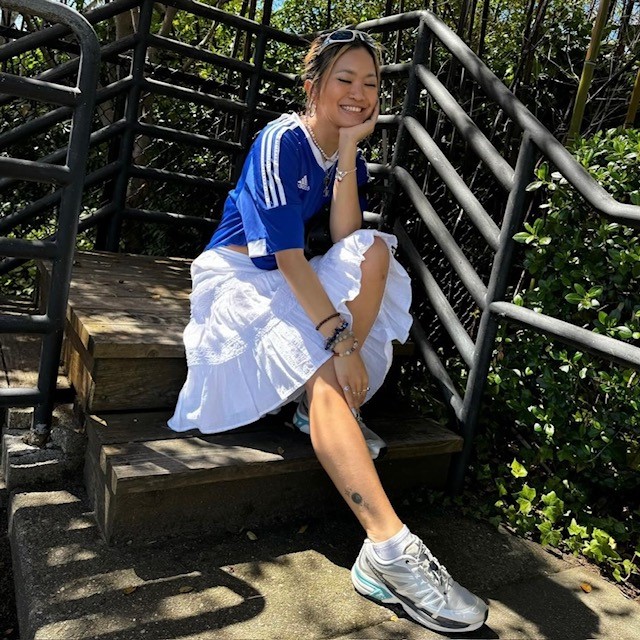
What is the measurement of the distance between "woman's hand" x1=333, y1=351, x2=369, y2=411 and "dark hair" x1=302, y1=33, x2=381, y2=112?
2.93 ft

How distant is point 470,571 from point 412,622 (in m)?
0.35

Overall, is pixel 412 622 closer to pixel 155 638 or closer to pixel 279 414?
pixel 155 638

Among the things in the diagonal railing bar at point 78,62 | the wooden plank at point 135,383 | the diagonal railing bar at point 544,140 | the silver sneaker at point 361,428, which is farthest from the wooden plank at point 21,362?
the diagonal railing bar at point 544,140

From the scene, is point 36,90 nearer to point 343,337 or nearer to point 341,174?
point 341,174

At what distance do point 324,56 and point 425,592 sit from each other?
1638mm

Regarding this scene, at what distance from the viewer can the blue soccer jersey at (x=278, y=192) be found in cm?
218

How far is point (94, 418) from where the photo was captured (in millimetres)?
2250

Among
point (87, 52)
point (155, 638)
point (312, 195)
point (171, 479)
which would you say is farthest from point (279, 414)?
point (87, 52)

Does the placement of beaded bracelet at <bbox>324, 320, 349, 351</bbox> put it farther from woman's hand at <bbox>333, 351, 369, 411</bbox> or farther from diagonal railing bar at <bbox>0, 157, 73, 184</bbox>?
diagonal railing bar at <bbox>0, 157, 73, 184</bbox>

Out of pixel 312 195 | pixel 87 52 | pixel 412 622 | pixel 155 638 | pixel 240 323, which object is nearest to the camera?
pixel 155 638

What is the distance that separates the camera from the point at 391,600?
190 centimetres

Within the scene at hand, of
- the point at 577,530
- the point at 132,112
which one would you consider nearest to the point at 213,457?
the point at 577,530

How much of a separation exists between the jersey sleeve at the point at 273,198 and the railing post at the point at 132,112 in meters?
1.42

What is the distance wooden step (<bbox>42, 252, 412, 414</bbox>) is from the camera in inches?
89.2
